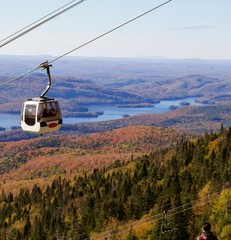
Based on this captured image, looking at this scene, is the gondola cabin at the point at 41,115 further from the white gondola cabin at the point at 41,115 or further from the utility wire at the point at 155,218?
the utility wire at the point at 155,218

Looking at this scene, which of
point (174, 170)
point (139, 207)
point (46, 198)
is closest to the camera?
point (139, 207)

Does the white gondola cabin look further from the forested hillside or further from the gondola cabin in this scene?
the forested hillside

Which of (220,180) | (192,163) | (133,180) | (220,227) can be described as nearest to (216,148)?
(192,163)

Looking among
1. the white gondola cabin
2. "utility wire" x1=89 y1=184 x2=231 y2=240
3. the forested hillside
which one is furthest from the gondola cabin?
"utility wire" x1=89 y1=184 x2=231 y2=240

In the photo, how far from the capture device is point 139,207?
133125 millimetres

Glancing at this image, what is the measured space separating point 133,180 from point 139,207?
28210 mm

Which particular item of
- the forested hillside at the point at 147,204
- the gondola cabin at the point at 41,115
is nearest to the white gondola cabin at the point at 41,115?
the gondola cabin at the point at 41,115

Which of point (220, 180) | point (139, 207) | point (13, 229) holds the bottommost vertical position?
point (13, 229)

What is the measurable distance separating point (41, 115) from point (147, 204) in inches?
4357

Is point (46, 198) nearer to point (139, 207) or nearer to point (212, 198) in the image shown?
point (139, 207)

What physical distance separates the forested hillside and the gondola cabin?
205ft

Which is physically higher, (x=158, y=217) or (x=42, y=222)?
(x=158, y=217)

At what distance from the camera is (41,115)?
25.1 metres

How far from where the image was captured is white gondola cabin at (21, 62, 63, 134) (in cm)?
2512
